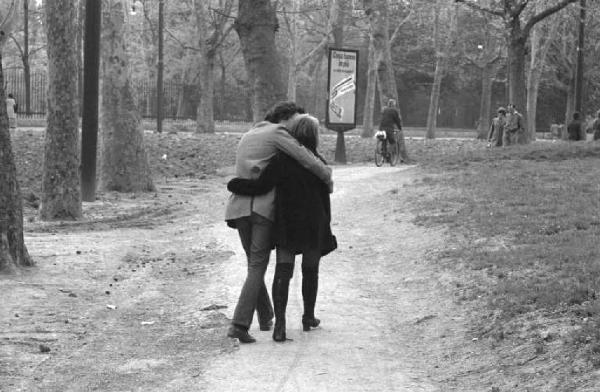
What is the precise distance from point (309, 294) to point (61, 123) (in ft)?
26.0

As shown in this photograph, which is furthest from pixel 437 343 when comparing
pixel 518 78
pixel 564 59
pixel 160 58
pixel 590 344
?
pixel 564 59

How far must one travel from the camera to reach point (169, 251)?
41.8 feet

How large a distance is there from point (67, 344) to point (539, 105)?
61.2 m

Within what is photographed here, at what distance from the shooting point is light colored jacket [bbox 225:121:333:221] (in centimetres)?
768

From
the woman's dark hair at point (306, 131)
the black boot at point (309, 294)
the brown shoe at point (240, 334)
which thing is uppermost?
the woman's dark hair at point (306, 131)

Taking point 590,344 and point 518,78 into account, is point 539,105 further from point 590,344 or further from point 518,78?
point 590,344

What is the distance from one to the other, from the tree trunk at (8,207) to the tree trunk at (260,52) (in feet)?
14.9

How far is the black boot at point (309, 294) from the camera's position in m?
8.02

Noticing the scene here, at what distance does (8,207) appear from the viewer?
34.0 feet

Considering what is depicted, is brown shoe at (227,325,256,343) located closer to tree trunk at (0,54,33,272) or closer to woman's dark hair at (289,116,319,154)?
woman's dark hair at (289,116,319,154)

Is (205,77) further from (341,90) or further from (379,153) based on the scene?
(379,153)

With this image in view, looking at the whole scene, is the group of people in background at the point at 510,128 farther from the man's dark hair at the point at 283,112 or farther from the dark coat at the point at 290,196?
the dark coat at the point at 290,196

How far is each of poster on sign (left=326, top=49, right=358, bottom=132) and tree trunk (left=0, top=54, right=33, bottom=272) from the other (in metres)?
16.9

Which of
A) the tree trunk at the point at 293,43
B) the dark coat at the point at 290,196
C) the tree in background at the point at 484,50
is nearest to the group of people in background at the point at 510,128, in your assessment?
the tree in background at the point at 484,50
